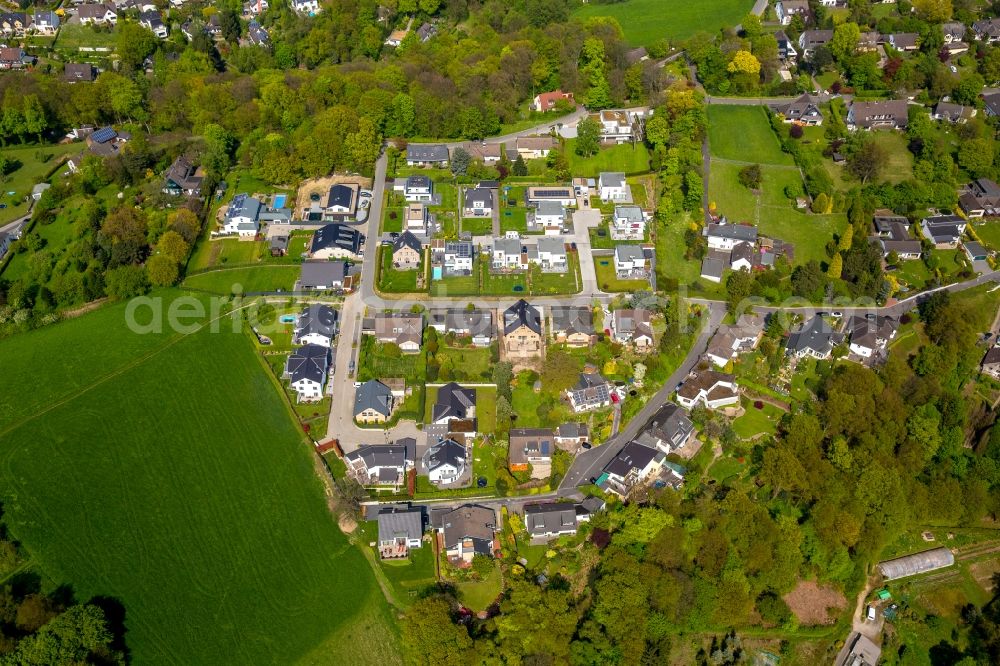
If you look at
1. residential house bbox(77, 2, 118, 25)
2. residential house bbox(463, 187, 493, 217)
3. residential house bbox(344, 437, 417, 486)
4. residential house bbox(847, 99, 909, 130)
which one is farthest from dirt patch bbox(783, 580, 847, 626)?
residential house bbox(77, 2, 118, 25)

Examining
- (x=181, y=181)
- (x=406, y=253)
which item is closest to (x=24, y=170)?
(x=181, y=181)

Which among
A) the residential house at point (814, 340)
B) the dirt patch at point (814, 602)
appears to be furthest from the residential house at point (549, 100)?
the dirt patch at point (814, 602)

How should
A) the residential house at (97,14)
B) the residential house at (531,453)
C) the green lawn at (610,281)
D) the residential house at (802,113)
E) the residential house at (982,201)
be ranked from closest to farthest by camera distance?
the residential house at (531,453)
the green lawn at (610,281)
the residential house at (982,201)
the residential house at (802,113)
the residential house at (97,14)

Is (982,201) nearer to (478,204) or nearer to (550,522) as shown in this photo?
(478,204)

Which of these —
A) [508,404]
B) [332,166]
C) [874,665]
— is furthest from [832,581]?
[332,166]

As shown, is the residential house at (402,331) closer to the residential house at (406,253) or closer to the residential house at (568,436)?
the residential house at (406,253)

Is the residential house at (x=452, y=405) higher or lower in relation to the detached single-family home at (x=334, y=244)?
lower
